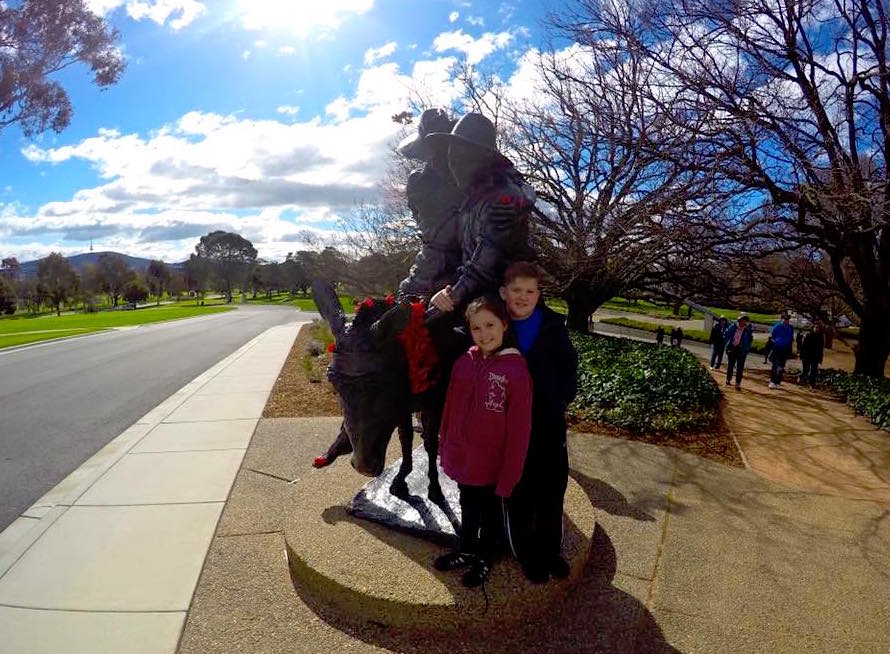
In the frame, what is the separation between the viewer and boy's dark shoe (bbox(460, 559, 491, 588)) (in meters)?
2.83

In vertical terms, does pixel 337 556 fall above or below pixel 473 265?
below

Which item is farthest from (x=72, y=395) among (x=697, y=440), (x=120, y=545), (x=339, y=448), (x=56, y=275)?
(x=56, y=275)

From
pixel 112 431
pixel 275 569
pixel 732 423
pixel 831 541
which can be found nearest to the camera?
pixel 275 569

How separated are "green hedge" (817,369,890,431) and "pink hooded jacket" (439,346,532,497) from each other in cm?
817

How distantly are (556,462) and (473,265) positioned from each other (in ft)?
3.75

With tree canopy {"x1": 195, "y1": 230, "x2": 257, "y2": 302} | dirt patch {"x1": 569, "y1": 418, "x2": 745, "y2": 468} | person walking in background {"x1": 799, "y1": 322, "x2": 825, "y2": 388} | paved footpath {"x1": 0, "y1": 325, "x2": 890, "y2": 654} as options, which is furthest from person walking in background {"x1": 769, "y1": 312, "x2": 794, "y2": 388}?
tree canopy {"x1": 195, "y1": 230, "x2": 257, "y2": 302}

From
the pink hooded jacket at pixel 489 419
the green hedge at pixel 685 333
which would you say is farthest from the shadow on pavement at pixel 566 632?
the green hedge at pixel 685 333

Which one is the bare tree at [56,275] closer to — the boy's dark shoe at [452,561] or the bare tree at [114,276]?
the bare tree at [114,276]

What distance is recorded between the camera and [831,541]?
3939 mm

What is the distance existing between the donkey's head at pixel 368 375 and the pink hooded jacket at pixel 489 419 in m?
0.42

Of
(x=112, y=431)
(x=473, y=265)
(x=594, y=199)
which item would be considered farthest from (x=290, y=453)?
(x=594, y=199)

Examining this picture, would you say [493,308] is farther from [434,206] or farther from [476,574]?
[476,574]

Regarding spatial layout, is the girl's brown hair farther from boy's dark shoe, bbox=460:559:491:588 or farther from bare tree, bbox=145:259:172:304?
bare tree, bbox=145:259:172:304

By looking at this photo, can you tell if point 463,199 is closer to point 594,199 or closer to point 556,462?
point 556,462
